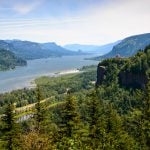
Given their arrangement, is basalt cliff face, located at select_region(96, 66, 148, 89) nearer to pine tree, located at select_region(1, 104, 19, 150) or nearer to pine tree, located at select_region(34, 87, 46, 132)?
pine tree, located at select_region(34, 87, 46, 132)

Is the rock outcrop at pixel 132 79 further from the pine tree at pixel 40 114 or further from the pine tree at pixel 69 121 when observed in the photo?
the pine tree at pixel 69 121

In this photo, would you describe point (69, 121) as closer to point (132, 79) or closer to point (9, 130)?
point (9, 130)

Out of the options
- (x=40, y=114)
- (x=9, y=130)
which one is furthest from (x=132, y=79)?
(x=9, y=130)

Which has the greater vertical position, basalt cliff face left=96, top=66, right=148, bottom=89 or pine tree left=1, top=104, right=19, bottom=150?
pine tree left=1, top=104, right=19, bottom=150

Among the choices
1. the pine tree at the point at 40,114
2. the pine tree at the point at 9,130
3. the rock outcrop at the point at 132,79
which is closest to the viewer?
the pine tree at the point at 9,130

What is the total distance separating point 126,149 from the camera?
65.1m

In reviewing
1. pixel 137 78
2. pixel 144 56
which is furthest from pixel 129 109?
pixel 144 56

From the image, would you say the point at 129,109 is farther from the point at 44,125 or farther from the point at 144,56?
the point at 44,125

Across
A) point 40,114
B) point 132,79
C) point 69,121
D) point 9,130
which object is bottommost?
point 132,79

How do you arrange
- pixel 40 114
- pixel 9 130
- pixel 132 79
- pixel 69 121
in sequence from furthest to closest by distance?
pixel 132 79, pixel 40 114, pixel 9 130, pixel 69 121

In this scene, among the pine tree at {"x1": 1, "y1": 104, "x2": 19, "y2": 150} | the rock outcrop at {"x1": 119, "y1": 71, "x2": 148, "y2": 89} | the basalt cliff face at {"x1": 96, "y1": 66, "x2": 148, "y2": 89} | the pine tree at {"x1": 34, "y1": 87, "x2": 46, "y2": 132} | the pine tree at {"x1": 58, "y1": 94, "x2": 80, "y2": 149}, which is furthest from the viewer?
the basalt cliff face at {"x1": 96, "y1": 66, "x2": 148, "y2": 89}

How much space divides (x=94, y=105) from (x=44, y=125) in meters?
9.05

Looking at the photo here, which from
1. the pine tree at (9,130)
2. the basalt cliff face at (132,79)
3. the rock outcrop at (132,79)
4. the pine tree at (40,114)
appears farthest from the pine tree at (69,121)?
the basalt cliff face at (132,79)

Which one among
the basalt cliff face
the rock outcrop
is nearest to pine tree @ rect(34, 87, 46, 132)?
the rock outcrop
